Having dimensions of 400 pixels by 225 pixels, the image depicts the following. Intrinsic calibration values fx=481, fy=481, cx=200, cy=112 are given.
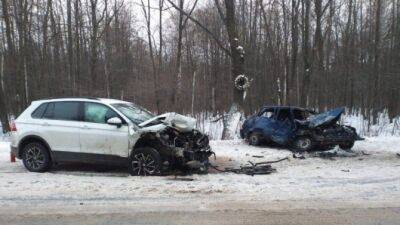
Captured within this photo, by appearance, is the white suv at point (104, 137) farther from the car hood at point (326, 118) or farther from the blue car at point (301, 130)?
the car hood at point (326, 118)

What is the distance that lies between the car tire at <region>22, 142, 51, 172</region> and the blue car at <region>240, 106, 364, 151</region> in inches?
302

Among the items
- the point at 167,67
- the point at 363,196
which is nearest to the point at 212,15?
the point at 167,67

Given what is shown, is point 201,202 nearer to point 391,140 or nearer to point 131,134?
point 131,134

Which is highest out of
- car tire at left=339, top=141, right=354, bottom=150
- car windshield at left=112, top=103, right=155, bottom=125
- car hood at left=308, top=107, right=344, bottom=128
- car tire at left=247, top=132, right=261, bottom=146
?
car windshield at left=112, top=103, right=155, bottom=125

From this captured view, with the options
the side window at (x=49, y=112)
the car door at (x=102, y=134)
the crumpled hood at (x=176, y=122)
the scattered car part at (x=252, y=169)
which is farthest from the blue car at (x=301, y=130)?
the side window at (x=49, y=112)

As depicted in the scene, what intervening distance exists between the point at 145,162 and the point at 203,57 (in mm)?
36438

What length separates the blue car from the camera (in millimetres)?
15523

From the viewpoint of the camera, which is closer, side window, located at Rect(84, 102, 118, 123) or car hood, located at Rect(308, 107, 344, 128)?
side window, located at Rect(84, 102, 118, 123)

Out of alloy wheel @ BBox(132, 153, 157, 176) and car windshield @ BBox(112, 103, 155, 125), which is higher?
car windshield @ BBox(112, 103, 155, 125)

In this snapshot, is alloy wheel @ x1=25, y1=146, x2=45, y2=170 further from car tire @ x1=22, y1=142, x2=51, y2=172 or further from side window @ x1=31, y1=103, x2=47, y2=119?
side window @ x1=31, y1=103, x2=47, y2=119

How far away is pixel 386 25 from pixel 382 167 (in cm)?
3406

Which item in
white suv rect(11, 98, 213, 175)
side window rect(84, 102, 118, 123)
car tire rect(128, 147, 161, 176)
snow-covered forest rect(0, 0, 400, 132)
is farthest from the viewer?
snow-covered forest rect(0, 0, 400, 132)

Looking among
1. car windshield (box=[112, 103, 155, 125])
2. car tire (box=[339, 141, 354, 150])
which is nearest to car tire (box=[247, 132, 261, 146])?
car tire (box=[339, 141, 354, 150])

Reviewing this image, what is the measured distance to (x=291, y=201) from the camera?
850cm
